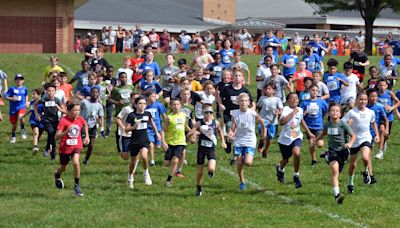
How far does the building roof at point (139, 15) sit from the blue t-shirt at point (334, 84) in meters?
37.6

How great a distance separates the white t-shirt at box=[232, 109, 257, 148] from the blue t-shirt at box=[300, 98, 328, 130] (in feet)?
8.91

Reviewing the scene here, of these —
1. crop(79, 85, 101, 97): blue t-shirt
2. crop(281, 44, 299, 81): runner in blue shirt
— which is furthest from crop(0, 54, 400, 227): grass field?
crop(281, 44, 299, 81): runner in blue shirt

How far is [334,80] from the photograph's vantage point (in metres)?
20.7

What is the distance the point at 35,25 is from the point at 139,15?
2119 cm

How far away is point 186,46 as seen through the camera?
41094mm

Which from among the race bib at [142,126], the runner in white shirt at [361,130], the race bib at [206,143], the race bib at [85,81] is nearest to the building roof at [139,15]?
the race bib at [85,81]

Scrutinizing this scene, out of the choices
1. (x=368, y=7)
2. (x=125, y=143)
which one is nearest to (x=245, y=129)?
(x=125, y=143)

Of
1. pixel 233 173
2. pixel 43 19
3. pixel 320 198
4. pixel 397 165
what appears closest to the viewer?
pixel 320 198

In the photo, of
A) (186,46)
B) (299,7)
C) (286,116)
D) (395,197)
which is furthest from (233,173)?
(299,7)

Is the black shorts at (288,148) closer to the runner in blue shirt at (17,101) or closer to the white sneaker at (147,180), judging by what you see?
the white sneaker at (147,180)

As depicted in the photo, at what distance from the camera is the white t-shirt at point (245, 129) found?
14664 mm

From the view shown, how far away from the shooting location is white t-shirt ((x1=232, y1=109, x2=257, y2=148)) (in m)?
14.7

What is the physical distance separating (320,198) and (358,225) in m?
1.95

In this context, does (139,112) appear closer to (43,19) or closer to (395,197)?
(395,197)
